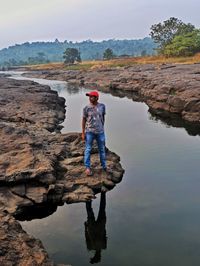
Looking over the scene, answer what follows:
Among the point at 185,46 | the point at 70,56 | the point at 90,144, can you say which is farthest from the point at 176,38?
the point at 90,144

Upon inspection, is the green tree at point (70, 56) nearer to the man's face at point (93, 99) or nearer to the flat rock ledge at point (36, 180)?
the flat rock ledge at point (36, 180)

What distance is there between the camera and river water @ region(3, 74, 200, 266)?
9.52m

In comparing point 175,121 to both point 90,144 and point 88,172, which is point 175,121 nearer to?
point 90,144

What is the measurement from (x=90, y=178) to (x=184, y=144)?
7810 mm

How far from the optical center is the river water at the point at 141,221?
31.2 feet

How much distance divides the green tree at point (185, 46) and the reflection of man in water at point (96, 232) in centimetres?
7958

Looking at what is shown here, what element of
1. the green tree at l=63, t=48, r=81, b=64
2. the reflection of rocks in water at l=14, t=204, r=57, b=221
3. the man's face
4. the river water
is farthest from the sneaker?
the green tree at l=63, t=48, r=81, b=64

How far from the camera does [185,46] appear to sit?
285 ft

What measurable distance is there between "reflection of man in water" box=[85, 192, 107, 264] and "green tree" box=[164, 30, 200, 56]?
7958 cm

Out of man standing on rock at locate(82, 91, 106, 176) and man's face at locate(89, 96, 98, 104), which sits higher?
man's face at locate(89, 96, 98, 104)

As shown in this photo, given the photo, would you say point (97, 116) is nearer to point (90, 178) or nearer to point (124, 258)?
point (90, 178)

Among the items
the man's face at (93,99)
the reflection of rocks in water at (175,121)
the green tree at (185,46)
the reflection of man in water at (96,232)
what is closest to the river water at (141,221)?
the reflection of man in water at (96,232)

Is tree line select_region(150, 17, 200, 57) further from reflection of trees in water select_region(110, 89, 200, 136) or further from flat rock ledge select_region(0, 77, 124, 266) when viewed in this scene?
flat rock ledge select_region(0, 77, 124, 266)

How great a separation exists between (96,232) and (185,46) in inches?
3219
